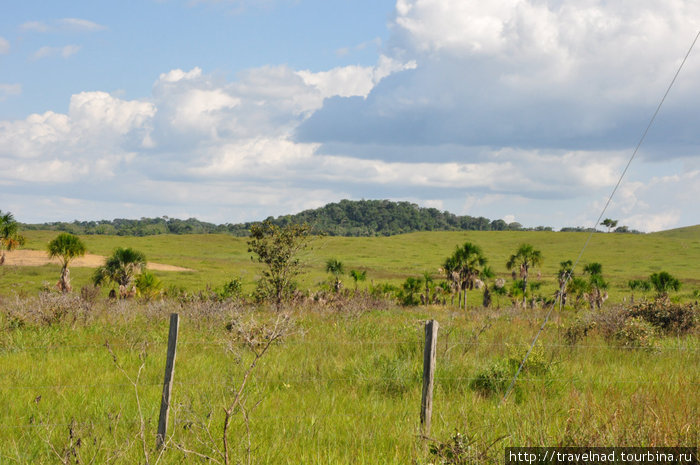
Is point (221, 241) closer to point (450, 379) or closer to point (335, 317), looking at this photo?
point (335, 317)

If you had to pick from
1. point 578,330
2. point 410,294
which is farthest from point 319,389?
point 410,294

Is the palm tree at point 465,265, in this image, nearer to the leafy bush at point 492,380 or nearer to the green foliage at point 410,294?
the green foliage at point 410,294

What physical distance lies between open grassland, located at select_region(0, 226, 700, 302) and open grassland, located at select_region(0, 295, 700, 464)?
38555 millimetres

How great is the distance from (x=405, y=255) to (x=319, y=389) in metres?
101

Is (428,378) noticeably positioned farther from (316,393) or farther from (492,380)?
(492,380)

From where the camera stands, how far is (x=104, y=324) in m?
13.3

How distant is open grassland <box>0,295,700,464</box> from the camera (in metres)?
5.29

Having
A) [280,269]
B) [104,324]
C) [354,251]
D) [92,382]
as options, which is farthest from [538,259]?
Result: [354,251]

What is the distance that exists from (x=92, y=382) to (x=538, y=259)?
3762cm

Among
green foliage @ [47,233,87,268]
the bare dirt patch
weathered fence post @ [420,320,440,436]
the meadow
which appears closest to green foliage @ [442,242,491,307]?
the meadow

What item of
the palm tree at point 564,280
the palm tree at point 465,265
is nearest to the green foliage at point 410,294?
the palm tree at point 465,265

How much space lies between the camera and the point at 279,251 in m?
20.1

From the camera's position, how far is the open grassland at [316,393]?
5.29 m

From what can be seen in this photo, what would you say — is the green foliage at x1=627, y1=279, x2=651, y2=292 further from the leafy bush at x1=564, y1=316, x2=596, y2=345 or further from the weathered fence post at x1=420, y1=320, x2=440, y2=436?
the weathered fence post at x1=420, y1=320, x2=440, y2=436
